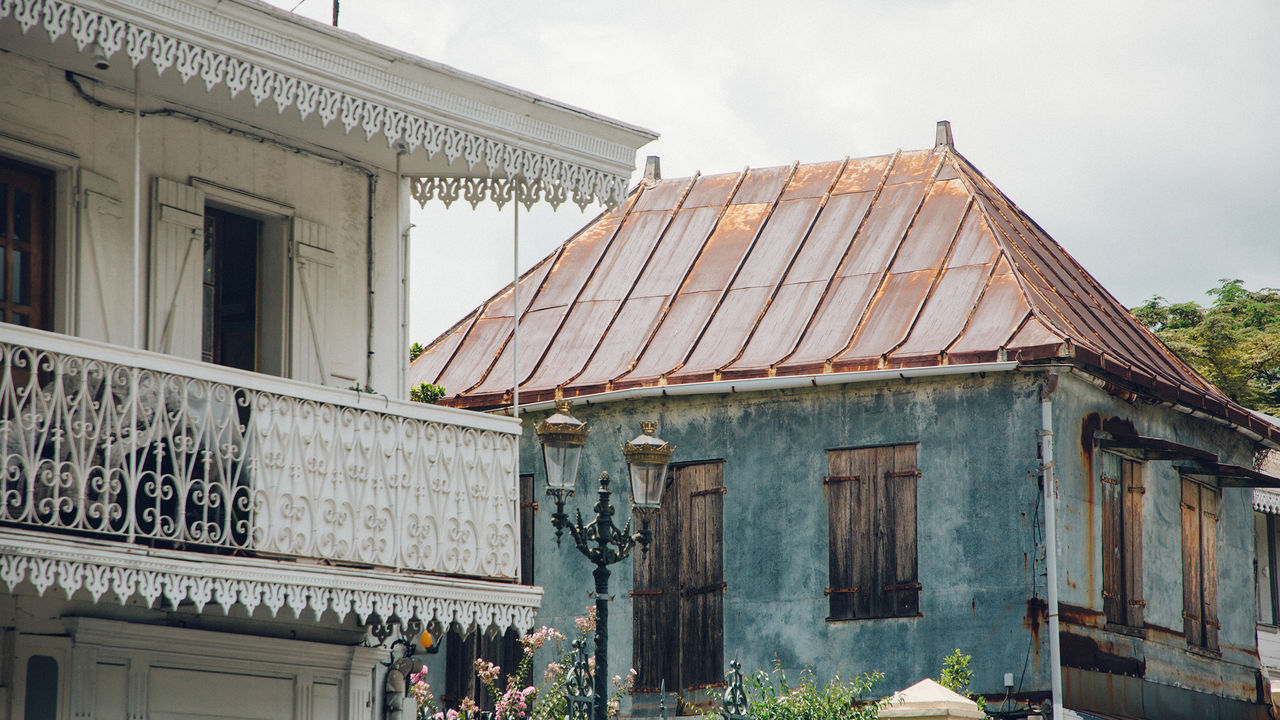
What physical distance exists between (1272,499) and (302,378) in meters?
14.9

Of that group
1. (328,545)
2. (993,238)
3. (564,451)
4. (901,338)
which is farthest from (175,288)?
(993,238)

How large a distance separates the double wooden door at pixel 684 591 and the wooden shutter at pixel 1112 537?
3.97 meters

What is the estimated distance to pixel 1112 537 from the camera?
1953 cm

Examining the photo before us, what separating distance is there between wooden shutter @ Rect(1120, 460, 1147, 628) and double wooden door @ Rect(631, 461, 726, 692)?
13.9ft

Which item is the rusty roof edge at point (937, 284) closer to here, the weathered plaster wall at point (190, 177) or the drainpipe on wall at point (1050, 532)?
the drainpipe on wall at point (1050, 532)

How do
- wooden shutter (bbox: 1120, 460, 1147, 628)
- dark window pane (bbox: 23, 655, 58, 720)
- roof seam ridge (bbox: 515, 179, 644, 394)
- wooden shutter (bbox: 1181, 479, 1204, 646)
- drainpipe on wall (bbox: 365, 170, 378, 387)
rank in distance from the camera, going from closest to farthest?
dark window pane (bbox: 23, 655, 58, 720) → drainpipe on wall (bbox: 365, 170, 378, 387) → wooden shutter (bbox: 1120, 460, 1147, 628) → wooden shutter (bbox: 1181, 479, 1204, 646) → roof seam ridge (bbox: 515, 179, 644, 394)

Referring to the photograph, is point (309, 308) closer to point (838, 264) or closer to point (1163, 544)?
point (838, 264)

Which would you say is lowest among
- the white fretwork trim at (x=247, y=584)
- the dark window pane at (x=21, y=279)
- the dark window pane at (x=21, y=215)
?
the white fretwork trim at (x=247, y=584)

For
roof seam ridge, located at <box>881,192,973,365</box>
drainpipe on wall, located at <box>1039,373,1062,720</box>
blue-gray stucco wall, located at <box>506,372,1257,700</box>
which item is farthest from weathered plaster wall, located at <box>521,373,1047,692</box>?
roof seam ridge, located at <box>881,192,973,365</box>

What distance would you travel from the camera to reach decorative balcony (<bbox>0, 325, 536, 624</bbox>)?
1024cm

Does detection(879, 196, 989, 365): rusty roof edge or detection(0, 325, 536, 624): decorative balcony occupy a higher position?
detection(879, 196, 989, 365): rusty roof edge

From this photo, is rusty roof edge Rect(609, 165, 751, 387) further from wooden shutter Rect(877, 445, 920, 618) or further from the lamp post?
the lamp post

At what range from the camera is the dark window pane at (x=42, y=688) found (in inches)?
437

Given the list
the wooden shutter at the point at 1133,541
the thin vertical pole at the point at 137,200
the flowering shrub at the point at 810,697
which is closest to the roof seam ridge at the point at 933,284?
the wooden shutter at the point at 1133,541
